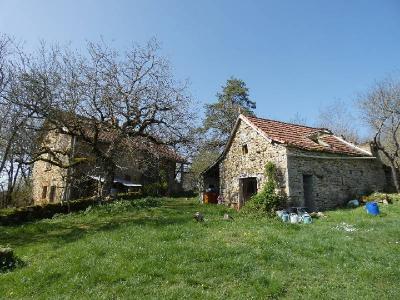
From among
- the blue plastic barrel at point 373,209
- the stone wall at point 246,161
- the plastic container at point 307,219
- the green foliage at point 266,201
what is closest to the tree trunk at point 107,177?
the stone wall at point 246,161

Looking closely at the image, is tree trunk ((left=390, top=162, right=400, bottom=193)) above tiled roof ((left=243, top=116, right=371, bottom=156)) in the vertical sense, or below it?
below

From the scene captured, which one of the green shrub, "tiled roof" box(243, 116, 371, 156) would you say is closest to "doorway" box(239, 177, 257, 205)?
"tiled roof" box(243, 116, 371, 156)

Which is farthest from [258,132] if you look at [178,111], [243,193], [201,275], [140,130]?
[201,275]

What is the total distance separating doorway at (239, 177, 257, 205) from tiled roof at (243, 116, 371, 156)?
380 centimetres

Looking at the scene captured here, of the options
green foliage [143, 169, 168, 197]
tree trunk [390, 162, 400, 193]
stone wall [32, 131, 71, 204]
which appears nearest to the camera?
tree trunk [390, 162, 400, 193]

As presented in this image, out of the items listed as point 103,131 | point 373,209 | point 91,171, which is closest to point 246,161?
point 373,209

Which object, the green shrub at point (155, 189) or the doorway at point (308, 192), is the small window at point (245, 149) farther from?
the green shrub at point (155, 189)

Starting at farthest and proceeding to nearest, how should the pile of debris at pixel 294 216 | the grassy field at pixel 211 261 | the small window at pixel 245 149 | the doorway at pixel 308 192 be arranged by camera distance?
the small window at pixel 245 149
the doorway at pixel 308 192
the pile of debris at pixel 294 216
the grassy field at pixel 211 261

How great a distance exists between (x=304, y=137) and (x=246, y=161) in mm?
4343

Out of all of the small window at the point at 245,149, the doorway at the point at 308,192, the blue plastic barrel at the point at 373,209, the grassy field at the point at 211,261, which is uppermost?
the small window at the point at 245,149

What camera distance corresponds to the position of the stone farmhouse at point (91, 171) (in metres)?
27.2

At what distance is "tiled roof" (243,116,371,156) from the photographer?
21.7m

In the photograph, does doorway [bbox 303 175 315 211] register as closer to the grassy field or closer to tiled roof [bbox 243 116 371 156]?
tiled roof [bbox 243 116 371 156]

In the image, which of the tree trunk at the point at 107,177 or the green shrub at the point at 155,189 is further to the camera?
the green shrub at the point at 155,189
